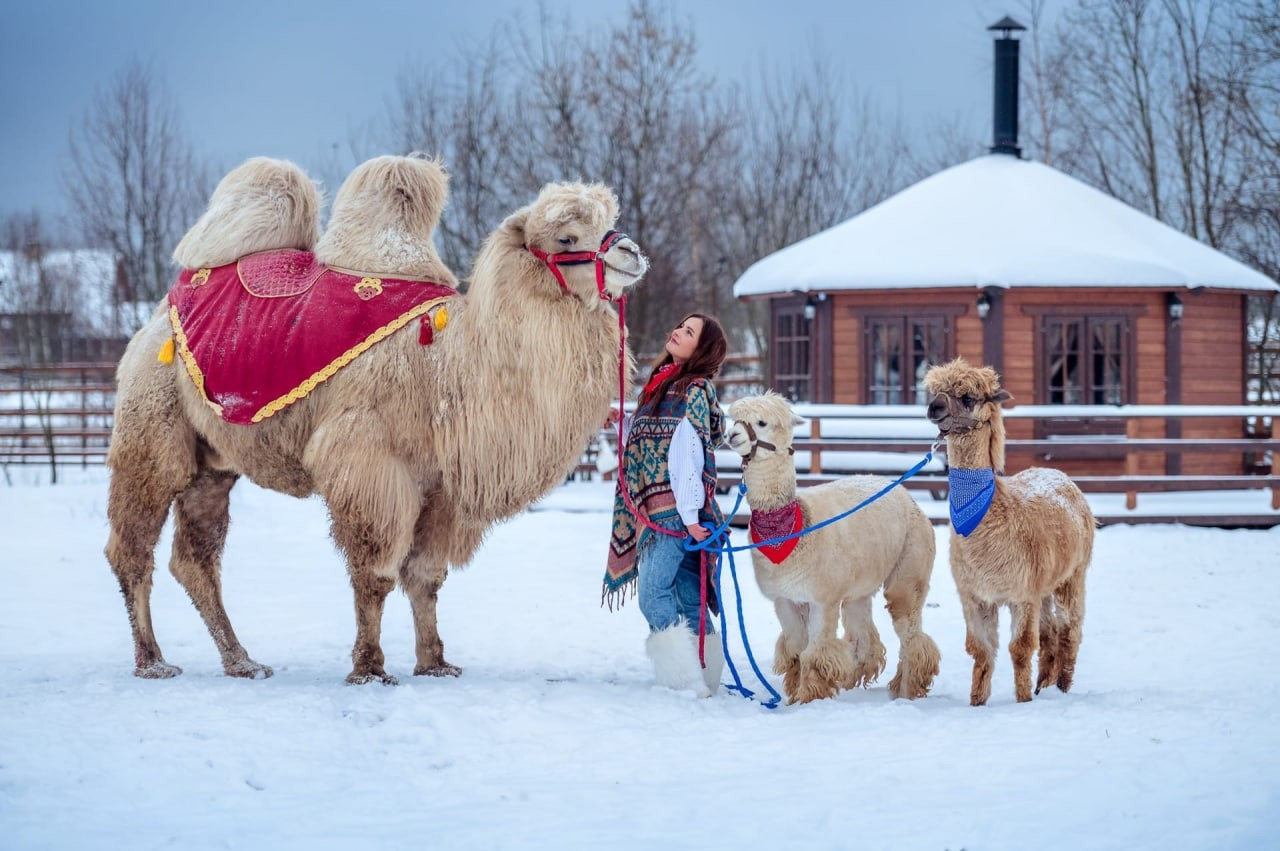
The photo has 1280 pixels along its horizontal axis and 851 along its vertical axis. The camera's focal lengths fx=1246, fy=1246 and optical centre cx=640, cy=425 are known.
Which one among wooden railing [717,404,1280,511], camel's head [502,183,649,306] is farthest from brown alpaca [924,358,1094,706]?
wooden railing [717,404,1280,511]

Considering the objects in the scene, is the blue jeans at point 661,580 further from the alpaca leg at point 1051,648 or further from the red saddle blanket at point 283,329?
the alpaca leg at point 1051,648

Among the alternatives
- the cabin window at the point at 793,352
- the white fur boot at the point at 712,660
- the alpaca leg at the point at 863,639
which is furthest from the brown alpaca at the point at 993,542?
the cabin window at the point at 793,352

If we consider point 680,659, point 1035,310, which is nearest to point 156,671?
point 680,659

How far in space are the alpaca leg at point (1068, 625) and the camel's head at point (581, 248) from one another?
2345 mm

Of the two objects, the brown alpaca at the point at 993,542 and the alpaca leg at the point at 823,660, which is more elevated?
the brown alpaca at the point at 993,542

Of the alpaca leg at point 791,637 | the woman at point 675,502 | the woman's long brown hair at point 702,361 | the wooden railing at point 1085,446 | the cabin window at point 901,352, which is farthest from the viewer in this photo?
the cabin window at point 901,352

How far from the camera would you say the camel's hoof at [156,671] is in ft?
18.6

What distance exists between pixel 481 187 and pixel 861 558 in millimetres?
14803

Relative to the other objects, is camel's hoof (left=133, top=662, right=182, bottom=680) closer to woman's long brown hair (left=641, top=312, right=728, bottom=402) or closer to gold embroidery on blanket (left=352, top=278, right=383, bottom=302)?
gold embroidery on blanket (left=352, top=278, right=383, bottom=302)

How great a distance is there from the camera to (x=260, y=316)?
559 centimetres

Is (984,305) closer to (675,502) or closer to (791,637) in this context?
(791,637)

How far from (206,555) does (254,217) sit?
1.66m

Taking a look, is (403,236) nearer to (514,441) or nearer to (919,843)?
(514,441)

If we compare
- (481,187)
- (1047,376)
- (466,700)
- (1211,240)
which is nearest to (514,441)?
(466,700)
